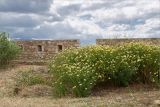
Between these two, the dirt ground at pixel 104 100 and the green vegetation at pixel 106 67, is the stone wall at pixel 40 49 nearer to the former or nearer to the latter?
the green vegetation at pixel 106 67

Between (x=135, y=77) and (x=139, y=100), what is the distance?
3.40 m

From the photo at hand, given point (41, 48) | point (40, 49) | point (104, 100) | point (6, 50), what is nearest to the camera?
point (104, 100)

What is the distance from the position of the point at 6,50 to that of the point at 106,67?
6.82m

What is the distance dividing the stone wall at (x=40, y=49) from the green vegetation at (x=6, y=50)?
1225mm

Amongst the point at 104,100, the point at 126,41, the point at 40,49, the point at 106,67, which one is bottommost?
the point at 104,100

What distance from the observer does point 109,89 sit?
523 inches

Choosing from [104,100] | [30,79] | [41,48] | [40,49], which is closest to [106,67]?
[104,100]

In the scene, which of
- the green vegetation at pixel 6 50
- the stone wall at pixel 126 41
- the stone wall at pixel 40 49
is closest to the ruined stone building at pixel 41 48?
the stone wall at pixel 40 49

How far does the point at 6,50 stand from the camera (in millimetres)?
18328

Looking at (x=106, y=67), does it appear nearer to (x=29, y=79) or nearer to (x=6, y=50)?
(x=29, y=79)

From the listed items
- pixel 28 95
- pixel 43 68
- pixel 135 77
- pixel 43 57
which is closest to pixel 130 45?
pixel 135 77

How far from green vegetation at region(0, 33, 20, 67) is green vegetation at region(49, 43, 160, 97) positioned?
480 centimetres

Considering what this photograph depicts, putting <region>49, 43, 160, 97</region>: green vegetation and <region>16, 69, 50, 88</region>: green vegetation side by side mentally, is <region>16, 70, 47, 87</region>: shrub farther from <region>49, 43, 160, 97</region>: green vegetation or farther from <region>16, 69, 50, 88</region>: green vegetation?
<region>49, 43, 160, 97</region>: green vegetation

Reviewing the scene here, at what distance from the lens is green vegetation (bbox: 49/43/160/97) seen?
12148 millimetres
